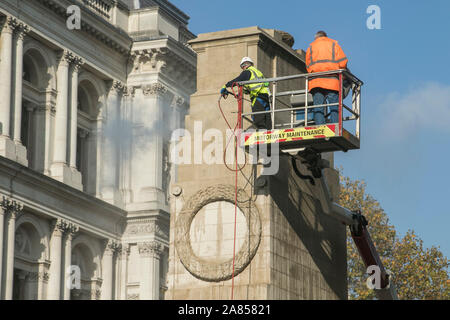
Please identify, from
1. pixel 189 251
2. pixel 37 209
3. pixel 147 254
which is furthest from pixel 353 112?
pixel 147 254

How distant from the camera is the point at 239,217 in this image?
23.6 m

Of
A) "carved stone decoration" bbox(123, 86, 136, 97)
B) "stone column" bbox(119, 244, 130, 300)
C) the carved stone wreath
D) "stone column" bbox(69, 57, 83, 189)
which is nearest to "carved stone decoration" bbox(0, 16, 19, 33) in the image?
"stone column" bbox(69, 57, 83, 189)

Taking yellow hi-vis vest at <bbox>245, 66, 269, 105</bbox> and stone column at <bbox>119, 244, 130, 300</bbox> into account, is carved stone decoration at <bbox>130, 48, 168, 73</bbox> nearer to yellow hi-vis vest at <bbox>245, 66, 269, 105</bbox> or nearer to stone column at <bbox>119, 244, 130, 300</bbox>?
stone column at <bbox>119, 244, 130, 300</bbox>

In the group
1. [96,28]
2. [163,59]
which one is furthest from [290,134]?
[163,59]

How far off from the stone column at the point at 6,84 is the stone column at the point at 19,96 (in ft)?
1.32

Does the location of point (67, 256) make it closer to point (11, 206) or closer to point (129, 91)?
point (11, 206)

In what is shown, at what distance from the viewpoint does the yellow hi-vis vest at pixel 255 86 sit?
23.2 metres

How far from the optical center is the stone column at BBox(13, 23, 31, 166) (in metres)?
49.3

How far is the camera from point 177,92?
59.9m

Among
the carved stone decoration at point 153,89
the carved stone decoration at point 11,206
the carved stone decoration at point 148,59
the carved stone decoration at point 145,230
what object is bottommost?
the carved stone decoration at point 11,206

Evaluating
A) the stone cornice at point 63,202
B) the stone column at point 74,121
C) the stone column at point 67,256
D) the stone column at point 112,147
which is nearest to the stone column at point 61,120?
the stone column at point 74,121

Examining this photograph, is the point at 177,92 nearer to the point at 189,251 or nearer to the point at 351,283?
the point at 351,283

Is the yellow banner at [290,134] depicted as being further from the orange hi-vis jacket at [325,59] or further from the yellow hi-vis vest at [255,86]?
the orange hi-vis jacket at [325,59]
